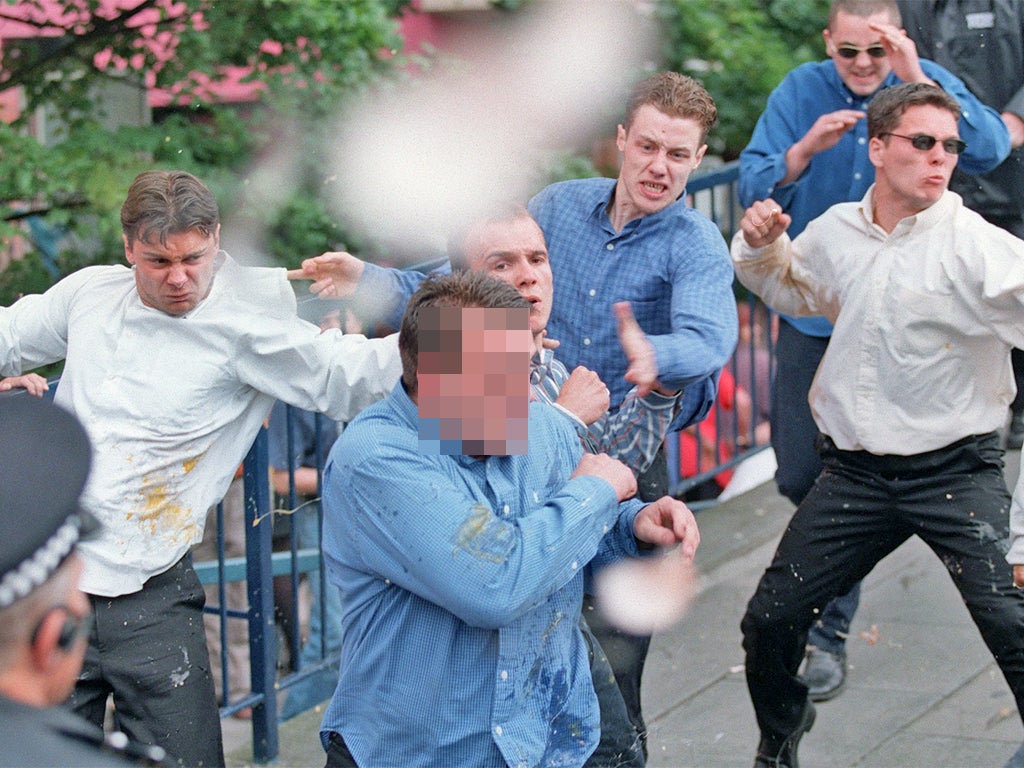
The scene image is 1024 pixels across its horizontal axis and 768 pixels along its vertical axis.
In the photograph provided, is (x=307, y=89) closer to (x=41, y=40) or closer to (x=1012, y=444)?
(x=41, y=40)

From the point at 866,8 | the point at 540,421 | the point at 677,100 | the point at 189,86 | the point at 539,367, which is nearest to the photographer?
the point at 540,421

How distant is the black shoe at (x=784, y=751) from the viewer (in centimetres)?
467

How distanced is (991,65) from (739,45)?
304cm

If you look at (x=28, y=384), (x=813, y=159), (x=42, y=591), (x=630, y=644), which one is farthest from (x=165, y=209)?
(x=813, y=159)

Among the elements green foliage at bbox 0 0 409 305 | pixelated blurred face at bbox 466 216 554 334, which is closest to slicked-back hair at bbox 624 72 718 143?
pixelated blurred face at bbox 466 216 554 334

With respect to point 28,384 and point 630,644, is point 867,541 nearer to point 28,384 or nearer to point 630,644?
point 630,644

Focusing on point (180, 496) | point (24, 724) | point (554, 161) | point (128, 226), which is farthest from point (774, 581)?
point (554, 161)

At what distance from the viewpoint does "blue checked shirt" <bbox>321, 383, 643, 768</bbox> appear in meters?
2.82

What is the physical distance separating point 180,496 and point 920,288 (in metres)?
2.18

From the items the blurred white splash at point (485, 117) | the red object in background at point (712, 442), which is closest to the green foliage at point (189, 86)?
the blurred white splash at point (485, 117)

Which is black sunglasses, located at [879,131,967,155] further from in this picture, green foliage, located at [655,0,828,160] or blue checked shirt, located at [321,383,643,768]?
green foliage, located at [655,0,828,160]

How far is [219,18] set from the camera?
6469 millimetres

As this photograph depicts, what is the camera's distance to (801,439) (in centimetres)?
553

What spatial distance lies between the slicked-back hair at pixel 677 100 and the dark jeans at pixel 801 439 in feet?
4.61
